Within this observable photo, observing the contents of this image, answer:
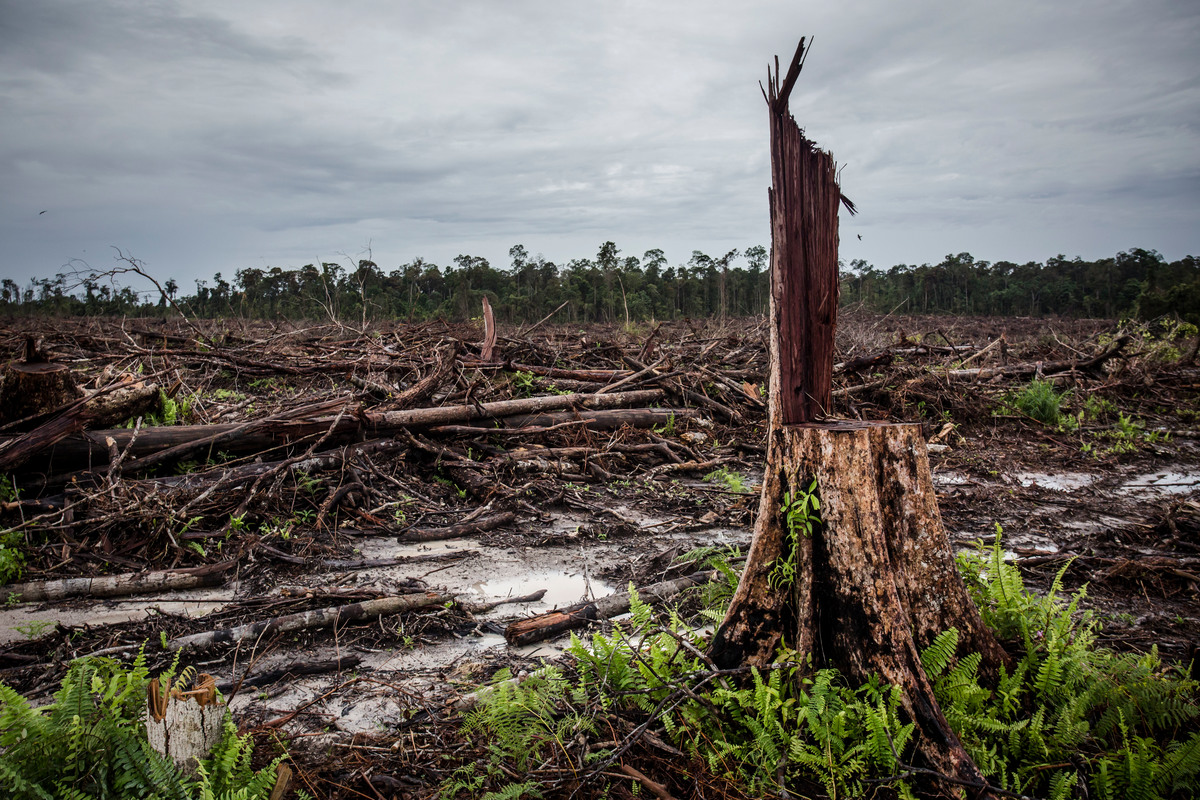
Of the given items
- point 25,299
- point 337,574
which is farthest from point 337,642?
point 25,299

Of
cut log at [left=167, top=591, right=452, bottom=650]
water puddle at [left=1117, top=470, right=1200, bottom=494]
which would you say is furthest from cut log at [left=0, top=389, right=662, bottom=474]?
water puddle at [left=1117, top=470, right=1200, bottom=494]

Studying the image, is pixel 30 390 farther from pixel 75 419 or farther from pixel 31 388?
pixel 75 419

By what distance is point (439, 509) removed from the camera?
564 cm

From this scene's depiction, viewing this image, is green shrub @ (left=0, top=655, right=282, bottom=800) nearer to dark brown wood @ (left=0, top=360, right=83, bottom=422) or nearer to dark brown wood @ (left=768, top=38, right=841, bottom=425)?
dark brown wood @ (left=768, top=38, right=841, bottom=425)

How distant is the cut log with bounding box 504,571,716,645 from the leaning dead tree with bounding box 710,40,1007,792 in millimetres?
1088

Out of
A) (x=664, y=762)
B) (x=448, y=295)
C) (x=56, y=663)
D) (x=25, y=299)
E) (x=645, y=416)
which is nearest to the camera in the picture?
(x=664, y=762)

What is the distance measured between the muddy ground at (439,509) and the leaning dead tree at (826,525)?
127 centimetres

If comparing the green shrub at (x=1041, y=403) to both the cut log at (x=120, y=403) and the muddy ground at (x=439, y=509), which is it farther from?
the cut log at (x=120, y=403)

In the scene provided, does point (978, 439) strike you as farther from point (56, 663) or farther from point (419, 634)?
point (56, 663)

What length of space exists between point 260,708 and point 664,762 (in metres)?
1.82

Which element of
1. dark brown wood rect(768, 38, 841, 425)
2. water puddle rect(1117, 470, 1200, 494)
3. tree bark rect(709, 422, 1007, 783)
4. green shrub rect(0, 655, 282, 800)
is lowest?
water puddle rect(1117, 470, 1200, 494)

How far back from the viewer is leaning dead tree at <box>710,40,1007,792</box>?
232 centimetres

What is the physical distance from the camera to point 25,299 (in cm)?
2630

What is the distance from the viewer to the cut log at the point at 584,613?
3.37m
